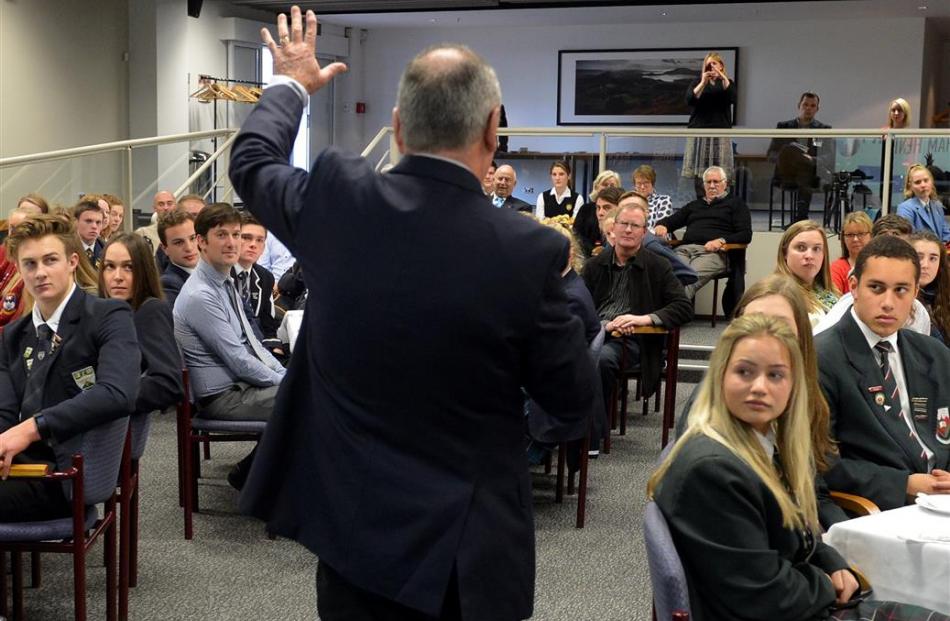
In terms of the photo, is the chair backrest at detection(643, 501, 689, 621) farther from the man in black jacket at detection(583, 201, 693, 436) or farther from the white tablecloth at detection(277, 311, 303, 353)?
the man in black jacket at detection(583, 201, 693, 436)

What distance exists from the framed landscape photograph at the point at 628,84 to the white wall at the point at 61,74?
20.3 ft

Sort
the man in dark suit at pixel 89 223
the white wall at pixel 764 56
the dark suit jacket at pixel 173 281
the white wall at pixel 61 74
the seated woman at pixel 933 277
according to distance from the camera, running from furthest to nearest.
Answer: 1. the white wall at pixel 764 56
2. the white wall at pixel 61 74
3. the man in dark suit at pixel 89 223
4. the dark suit jacket at pixel 173 281
5. the seated woman at pixel 933 277

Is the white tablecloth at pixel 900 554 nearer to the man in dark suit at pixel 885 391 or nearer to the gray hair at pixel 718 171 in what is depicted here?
the man in dark suit at pixel 885 391

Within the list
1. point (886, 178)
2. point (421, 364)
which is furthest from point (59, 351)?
point (886, 178)

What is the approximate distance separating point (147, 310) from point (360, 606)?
244cm

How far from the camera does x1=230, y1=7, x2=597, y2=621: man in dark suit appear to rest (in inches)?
66.1

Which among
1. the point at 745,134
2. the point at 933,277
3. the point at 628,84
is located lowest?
the point at 933,277

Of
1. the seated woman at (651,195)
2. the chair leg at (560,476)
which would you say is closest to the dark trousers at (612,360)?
the chair leg at (560,476)

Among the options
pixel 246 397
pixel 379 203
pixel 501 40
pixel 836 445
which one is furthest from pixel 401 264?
pixel 501 40

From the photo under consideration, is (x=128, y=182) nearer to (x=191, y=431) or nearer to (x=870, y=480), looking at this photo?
(x=191, y=431)

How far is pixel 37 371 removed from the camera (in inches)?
130

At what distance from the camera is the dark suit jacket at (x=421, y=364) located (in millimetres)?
1677

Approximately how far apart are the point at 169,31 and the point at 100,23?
76cm

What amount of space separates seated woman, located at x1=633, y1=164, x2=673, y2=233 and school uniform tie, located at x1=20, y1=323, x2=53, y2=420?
532 centimetres
